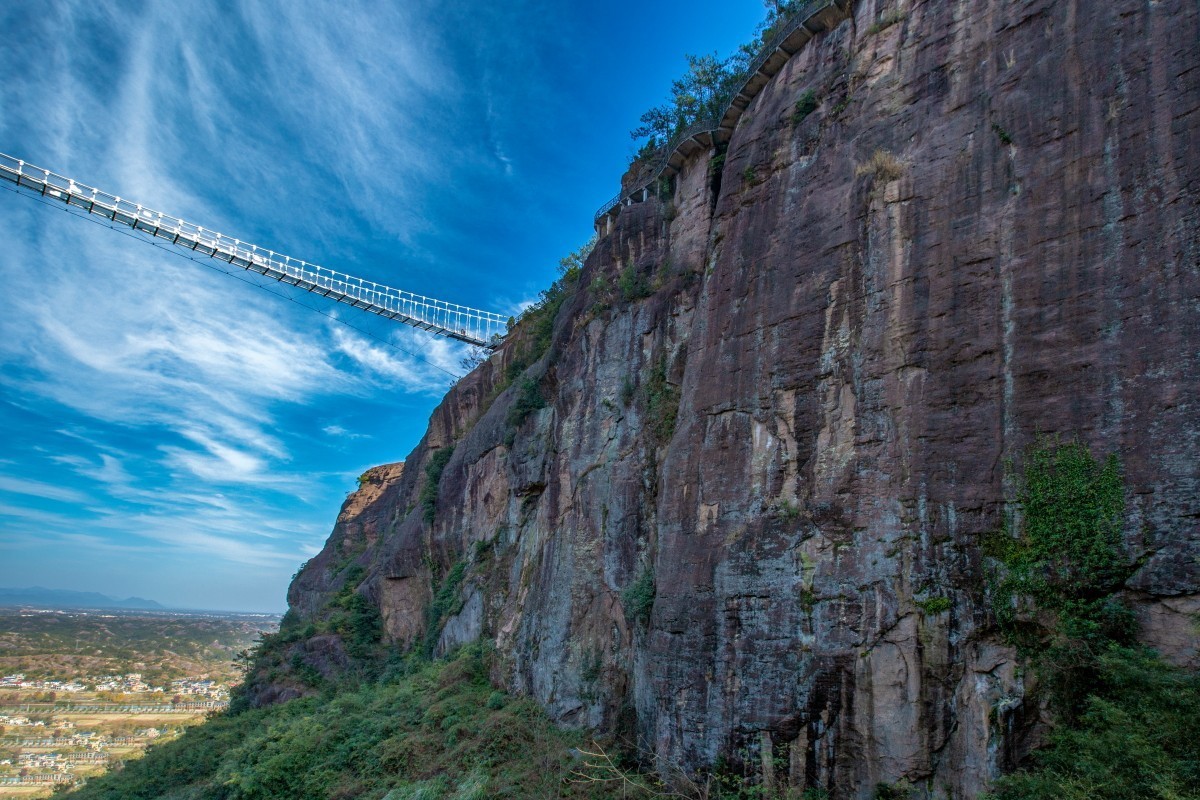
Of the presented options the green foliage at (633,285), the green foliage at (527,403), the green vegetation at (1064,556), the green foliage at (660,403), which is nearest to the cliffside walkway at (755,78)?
the green foliage at (633,285)

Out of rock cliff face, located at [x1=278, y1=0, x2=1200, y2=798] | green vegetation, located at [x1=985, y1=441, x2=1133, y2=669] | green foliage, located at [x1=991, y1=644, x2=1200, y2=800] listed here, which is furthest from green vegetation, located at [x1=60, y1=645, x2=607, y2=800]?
green vegetation, located at [x1=985, y1=441, x2=1133, y2=669]

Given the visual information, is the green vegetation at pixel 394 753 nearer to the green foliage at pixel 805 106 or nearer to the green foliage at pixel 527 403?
the green foliage at pixel 527 403

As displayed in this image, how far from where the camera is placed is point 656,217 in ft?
66.1

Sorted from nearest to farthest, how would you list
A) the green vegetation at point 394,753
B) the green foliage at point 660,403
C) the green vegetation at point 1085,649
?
the green vegetation at point 1085,649 → the green vegetation at point 394,753 → the green foliage at point 660,403

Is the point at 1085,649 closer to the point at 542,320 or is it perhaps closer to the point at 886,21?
the point at 886,21

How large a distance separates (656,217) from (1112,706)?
16020mm

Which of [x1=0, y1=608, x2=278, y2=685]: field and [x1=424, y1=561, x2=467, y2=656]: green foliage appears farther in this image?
[x1=0, y1=608, x2=278, y2=685]: field

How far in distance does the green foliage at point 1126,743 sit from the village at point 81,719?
47.2 m

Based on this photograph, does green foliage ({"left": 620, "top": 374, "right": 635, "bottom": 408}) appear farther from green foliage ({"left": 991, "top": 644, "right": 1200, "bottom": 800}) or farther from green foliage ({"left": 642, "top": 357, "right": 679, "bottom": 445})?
green foliage ({"left": 991, "top": 644, "right": 1200, "bottom": 800})

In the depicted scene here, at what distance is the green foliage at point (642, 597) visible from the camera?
1497 cm

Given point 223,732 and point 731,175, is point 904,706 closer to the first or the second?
point 731,175

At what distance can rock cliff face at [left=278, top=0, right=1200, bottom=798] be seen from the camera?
908 centimetres

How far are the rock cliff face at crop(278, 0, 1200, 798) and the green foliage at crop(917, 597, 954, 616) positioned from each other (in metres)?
0.11

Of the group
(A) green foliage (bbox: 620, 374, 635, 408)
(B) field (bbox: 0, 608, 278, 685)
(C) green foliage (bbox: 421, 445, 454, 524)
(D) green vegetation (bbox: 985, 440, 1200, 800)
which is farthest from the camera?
(B) field (bbox: 0, 608, 278, 685)
